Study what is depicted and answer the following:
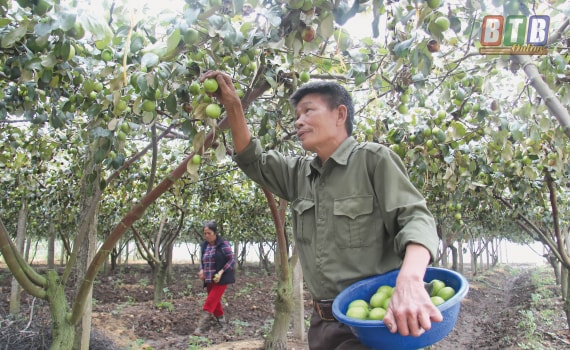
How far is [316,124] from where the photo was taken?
6.59 feet

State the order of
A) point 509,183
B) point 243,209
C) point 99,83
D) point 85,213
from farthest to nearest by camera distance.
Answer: point 243,209
point 509,183
point 85,213
point 99,83

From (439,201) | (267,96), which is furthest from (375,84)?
(439,201)

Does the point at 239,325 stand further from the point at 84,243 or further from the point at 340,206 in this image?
the point at 340,206

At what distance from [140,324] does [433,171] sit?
6079 millimetres

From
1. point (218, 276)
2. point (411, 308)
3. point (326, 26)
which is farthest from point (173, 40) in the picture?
point (218, 276)

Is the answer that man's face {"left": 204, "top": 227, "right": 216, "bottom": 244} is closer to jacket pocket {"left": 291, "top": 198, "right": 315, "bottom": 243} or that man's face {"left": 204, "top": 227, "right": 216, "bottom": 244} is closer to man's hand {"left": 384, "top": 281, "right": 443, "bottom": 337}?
jacket pocket {"left": 291, "top": 198, "right": 315, "bottom": 243}

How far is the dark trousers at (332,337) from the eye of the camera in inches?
67.6

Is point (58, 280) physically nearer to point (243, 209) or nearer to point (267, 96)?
point (267, 96)

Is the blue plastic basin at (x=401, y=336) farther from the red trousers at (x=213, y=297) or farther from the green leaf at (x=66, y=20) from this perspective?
the red trousers at (x=213, y=297)

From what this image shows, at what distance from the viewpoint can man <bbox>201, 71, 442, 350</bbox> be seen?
5.41 ft

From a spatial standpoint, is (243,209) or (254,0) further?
(243,209)

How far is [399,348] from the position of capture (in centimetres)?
138

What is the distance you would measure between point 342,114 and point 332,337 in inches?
41.4

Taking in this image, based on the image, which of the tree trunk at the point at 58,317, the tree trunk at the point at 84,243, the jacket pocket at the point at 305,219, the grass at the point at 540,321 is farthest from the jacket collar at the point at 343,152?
the grass at the point at 540,321
